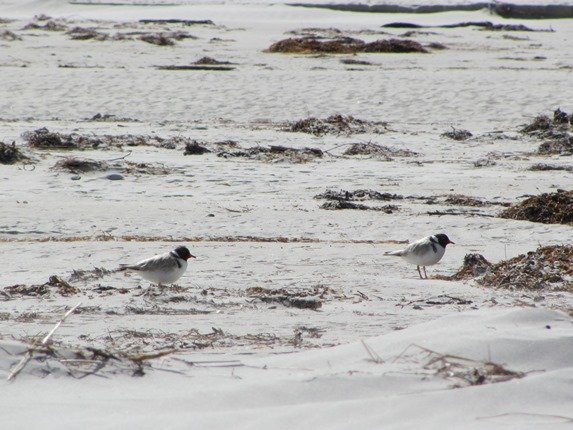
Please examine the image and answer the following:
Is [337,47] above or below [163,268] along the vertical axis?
below

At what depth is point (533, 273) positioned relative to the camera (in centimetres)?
627

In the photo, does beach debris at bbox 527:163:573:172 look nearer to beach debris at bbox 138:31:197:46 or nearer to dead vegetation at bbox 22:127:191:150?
dead vegetation at bbox 22:127:191:150

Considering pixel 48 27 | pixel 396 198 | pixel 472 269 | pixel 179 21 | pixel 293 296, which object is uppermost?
pixel 293 296

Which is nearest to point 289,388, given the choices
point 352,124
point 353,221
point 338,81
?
point 353,221

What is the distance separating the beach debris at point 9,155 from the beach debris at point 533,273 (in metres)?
5.70

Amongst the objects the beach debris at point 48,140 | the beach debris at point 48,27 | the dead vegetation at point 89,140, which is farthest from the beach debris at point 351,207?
the beach debris at point 48,27

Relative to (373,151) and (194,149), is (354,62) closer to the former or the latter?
(373,151)

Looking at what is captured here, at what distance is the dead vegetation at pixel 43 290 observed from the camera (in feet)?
19.1

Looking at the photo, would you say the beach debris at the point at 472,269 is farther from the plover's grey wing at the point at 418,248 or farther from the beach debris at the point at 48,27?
the beach debris at the point at 48,27

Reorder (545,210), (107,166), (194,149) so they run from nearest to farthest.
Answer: (545,210), (107,166), (194,149)

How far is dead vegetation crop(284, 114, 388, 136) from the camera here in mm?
12773

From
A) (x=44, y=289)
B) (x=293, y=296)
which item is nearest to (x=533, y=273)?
(x=293, y=296)

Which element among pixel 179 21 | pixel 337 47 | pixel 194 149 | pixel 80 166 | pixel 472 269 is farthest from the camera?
pixel 179 21

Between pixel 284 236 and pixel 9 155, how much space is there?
3.84 m
